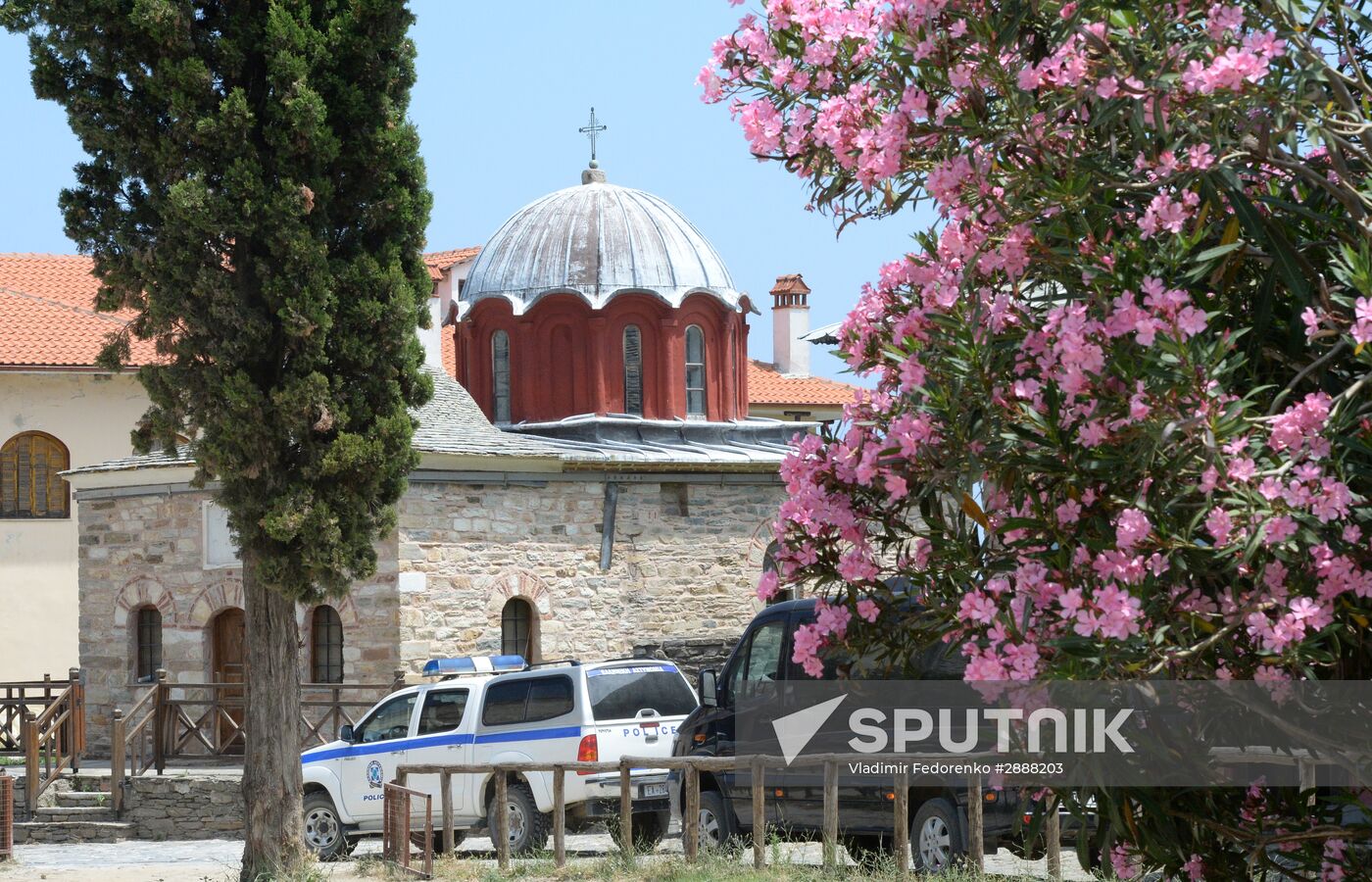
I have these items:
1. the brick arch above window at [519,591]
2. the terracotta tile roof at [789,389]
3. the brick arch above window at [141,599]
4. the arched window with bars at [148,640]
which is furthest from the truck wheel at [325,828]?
the terracotta tile roof at [789,389]

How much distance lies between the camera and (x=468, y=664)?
20.2 metres

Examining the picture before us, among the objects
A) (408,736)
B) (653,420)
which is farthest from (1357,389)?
(653,420)

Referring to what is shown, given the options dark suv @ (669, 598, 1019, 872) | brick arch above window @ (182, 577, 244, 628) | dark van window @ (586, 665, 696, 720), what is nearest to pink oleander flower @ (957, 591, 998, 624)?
dark suv @ (669, 598, 1019, 872)

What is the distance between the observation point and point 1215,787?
4387mm

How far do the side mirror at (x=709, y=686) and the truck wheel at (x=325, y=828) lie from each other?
5.24 m

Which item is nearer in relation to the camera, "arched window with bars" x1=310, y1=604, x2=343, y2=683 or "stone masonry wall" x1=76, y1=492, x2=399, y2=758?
"arched window with bars" x1=310, y1=604, x2=343, y2=683

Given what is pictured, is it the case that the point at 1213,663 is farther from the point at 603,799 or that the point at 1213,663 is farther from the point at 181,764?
the point at 181,764

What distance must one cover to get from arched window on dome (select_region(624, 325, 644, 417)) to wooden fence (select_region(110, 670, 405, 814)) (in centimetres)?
738

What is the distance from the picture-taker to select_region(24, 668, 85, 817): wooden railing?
2192 centimetres

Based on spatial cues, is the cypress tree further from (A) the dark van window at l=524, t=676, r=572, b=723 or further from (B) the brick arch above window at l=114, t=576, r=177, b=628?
(B) the brick arch above window at l=114, t=576, r=177, b=628

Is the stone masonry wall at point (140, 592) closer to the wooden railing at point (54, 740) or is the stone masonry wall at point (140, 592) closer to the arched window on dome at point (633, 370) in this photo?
the wooden railing at point (54, 740)

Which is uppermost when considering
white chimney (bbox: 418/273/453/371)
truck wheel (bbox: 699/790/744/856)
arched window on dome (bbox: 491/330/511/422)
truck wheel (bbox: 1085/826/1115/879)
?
white chimney (bbox: 418/273/453/371)

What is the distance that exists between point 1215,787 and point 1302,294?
1379 mm

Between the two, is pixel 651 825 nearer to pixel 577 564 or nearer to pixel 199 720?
pixel 577 564
